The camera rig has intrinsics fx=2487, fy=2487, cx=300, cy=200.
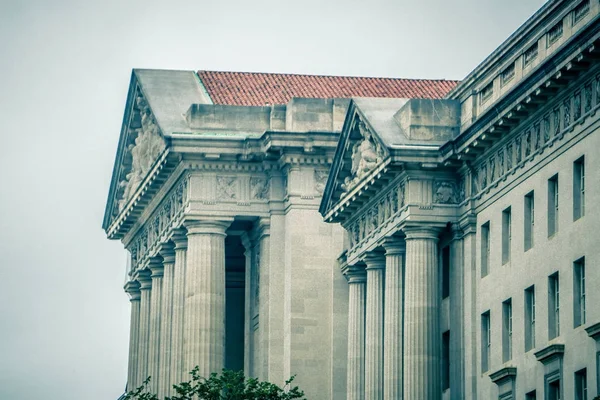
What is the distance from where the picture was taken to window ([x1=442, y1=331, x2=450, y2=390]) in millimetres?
98188

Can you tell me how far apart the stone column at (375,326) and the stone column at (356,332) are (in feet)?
8.90

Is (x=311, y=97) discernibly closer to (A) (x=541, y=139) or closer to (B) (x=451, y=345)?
(B) (x=451, y=345)

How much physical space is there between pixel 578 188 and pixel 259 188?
3478cm

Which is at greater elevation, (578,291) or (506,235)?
(506,235)

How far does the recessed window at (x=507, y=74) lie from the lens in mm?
91750

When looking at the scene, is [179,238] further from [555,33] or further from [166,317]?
[555,33]

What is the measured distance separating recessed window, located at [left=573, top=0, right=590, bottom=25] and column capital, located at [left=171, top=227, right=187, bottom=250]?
126ft

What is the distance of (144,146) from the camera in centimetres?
12700

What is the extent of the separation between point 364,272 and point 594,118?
27764mm

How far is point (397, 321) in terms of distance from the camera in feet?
333

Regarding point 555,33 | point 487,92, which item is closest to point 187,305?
point 487,92

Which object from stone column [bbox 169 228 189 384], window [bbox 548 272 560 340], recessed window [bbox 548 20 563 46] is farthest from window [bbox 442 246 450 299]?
stone column [bbox 169 228 189 384]

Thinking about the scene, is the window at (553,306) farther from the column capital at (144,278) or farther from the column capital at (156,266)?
the column capital at (144,278)

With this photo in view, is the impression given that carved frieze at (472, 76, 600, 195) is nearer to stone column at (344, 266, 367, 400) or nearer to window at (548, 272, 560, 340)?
window at (548, 272, 560, 340)
